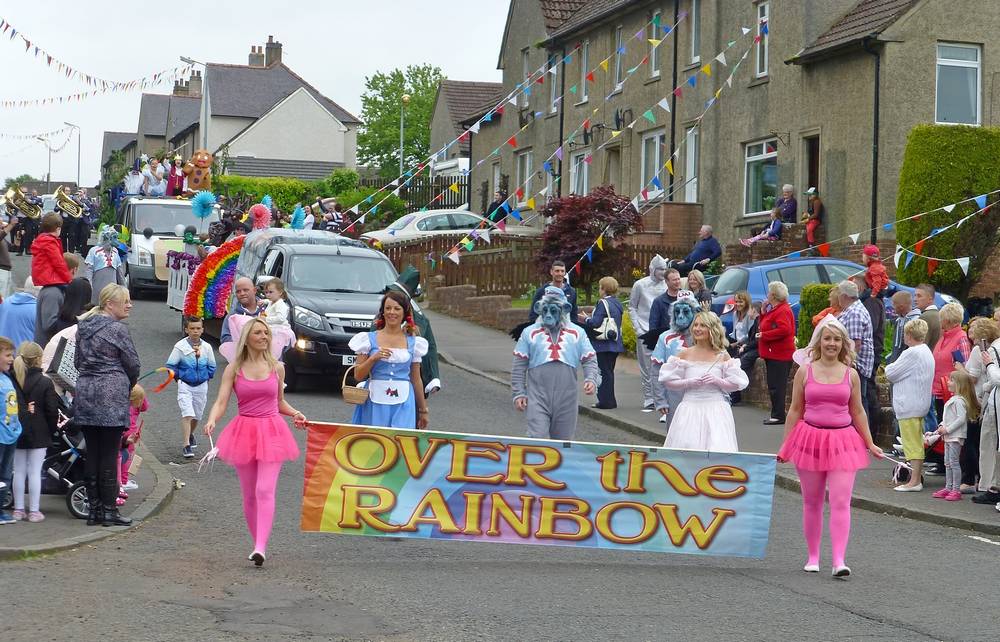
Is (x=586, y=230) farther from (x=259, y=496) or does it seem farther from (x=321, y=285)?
(x=259, y=496)

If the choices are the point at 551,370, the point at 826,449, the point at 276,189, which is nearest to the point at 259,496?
the point at 551,370

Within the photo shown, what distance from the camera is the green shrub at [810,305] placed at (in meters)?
19.1

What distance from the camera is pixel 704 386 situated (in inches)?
417

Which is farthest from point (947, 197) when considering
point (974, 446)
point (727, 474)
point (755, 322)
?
point (727, 474)

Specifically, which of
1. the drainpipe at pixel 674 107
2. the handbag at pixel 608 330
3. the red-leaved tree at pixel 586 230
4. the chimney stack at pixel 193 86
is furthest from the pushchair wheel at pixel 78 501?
the chimney stack at pixel 193 86

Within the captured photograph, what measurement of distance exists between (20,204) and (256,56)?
60.6 meters

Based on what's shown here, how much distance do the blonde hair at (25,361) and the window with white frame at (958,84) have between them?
21.1 meters

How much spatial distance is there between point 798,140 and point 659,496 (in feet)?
71.4

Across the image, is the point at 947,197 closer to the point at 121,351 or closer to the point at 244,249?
the point at 244,249

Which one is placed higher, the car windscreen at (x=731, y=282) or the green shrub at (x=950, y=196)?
the green shrub at (x=950, y=196)

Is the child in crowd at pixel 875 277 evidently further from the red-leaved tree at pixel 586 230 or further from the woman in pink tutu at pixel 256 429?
the red-leaved tree at pixel 586 230

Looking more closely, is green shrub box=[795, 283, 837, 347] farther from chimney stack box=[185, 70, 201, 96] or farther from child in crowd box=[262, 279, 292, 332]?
chimney stack box=[185, 70, 201, 96]

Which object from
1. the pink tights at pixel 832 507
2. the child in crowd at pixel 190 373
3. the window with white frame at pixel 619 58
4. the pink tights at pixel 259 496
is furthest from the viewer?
the window with white frame at pixel 619 58

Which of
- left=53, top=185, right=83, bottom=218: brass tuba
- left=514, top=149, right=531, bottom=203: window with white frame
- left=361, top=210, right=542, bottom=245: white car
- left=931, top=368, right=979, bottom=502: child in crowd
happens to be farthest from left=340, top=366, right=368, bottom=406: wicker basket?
left=514, top=149, right=531, bottom=203: window with white frame
